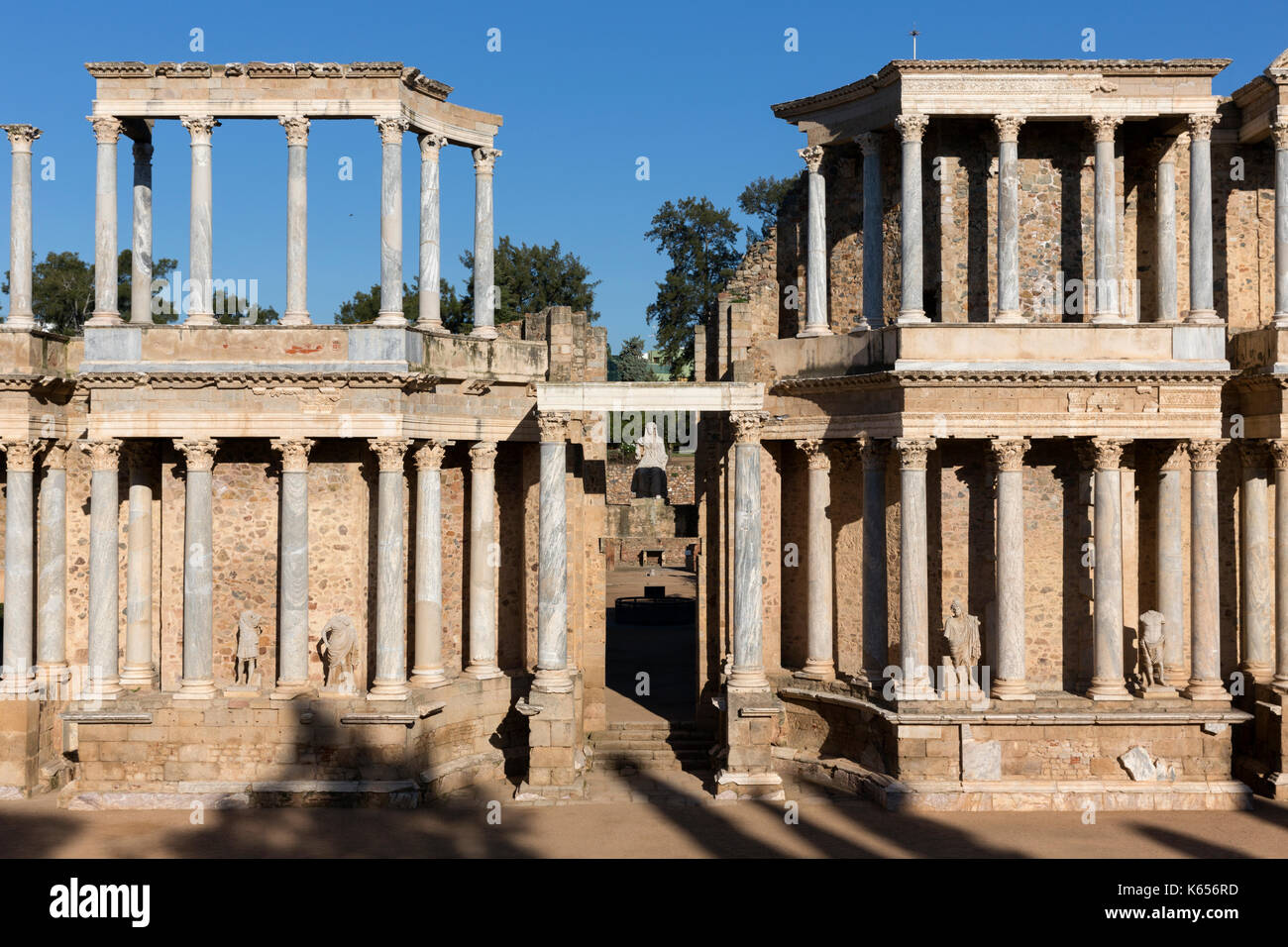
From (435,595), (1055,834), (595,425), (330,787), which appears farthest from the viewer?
(595,425)

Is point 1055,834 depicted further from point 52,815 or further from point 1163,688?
point 52,815

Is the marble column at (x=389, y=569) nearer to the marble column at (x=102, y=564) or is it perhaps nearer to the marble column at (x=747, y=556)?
the marble column at (x=102, y=564)

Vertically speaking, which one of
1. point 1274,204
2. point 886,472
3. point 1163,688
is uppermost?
point 1274,204

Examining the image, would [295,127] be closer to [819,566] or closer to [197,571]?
[197,571]

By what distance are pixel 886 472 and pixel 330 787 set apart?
11376 mm

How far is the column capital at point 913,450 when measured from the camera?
68.2 ft

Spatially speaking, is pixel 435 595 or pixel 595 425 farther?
pixel 595 425

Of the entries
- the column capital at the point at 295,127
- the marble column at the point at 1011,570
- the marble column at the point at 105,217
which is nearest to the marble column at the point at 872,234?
the marble column at the point at 1011,570

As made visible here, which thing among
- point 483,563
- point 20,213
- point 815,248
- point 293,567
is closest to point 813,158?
point 815,248

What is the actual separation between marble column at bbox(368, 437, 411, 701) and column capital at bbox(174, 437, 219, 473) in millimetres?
2782

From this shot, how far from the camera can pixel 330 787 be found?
20.4m

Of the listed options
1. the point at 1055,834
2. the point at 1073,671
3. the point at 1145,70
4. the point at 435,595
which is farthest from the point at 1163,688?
the point at 435,595

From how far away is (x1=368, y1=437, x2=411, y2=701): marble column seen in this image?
20844 millimetres

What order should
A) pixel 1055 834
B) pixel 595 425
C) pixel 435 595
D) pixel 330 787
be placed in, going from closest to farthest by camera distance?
pixel 1055 834
pixel 330 787
pixel 435 595
pixel 595 425
